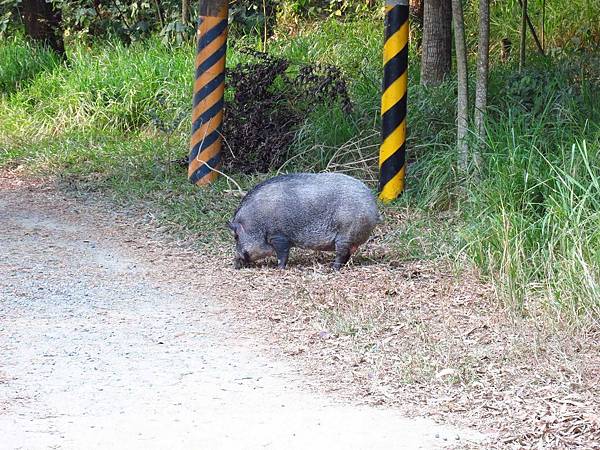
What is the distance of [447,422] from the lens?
4273 millimetres

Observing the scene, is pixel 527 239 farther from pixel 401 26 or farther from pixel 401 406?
pixel 401 26

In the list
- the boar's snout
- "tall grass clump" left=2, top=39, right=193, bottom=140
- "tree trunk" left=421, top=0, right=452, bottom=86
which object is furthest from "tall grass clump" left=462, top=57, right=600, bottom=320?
"tall grass clump" left=2, top=39, right=193, bottom=140

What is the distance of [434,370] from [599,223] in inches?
58.4

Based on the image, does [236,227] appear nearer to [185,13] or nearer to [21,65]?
[185,13]

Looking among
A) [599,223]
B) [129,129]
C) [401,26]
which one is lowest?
[129,129]

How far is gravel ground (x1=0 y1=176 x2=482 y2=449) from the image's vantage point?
4145 millimetres

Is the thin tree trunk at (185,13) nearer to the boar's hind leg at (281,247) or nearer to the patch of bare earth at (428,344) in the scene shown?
the patch of bare earth at (428,344)

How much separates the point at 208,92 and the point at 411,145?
182 centimetres

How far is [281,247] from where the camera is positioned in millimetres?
6742

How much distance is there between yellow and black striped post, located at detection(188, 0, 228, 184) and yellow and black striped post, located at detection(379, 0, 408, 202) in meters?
1.66

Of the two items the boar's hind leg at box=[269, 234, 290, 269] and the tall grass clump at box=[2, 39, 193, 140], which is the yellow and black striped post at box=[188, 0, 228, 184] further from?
the boar's hind leg at box=[269, 234, 290, 269]

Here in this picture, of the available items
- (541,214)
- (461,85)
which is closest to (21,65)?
(461,85)

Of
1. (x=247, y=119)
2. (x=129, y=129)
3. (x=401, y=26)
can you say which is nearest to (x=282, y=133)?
(x=247, y=119)

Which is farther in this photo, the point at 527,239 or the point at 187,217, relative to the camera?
the point at 187,217
